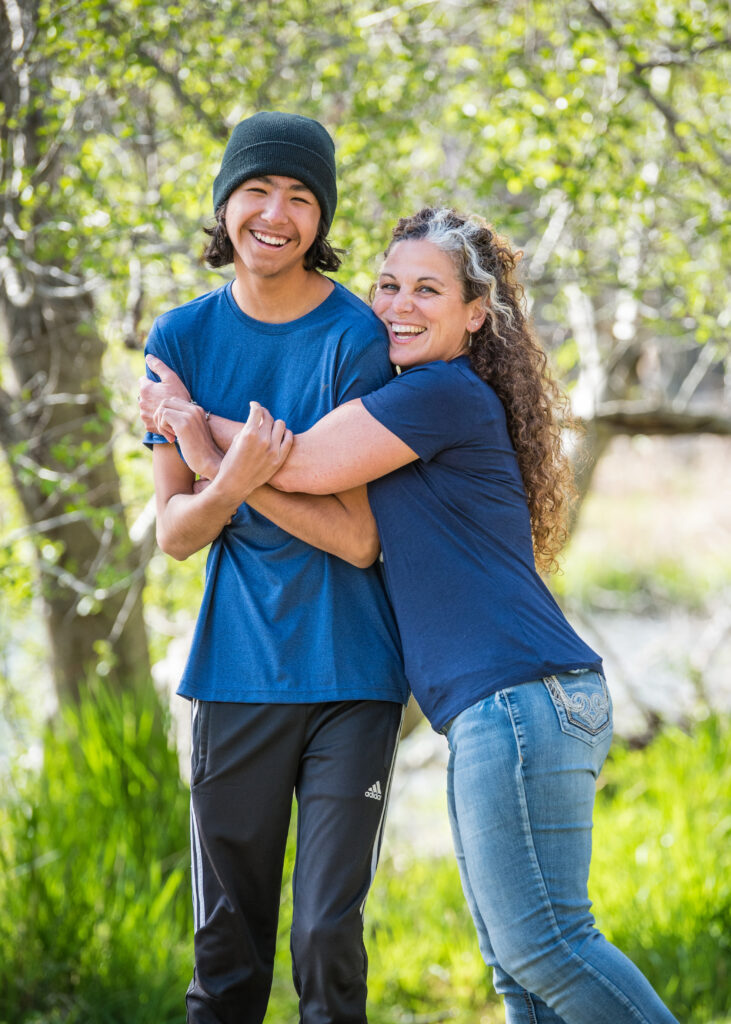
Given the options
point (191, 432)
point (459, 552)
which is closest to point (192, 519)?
point (191, 432)

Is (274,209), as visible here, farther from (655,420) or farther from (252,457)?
(655,420)

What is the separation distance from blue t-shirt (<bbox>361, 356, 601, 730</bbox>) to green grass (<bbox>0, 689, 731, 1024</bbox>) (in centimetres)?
167

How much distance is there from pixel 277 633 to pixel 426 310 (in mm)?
707

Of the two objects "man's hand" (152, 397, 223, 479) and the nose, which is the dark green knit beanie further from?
"man's hand" (152, 397, 223, 479)

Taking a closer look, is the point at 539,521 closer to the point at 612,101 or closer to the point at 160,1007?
the point at 160,1007

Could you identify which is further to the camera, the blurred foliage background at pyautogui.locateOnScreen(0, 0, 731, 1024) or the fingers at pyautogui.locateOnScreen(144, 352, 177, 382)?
the blurred foliage background at pyautogui.locateOnScreen(0, 0, 731, 1024)

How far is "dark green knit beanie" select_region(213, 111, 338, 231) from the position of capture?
207cm

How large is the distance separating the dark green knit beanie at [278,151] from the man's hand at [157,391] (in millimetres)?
385

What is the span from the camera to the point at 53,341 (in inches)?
162

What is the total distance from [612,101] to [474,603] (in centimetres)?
280

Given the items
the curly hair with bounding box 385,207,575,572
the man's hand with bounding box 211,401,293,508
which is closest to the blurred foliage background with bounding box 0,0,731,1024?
the curly hair with bounding box 385,207,575,572

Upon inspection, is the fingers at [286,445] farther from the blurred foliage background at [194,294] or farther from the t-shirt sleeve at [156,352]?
the blurred foliage background at [194,294]

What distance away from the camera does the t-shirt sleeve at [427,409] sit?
6.42ft

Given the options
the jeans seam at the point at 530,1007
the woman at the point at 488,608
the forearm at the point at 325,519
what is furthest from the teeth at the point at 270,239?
the jeans seam at the point at 530,1007
